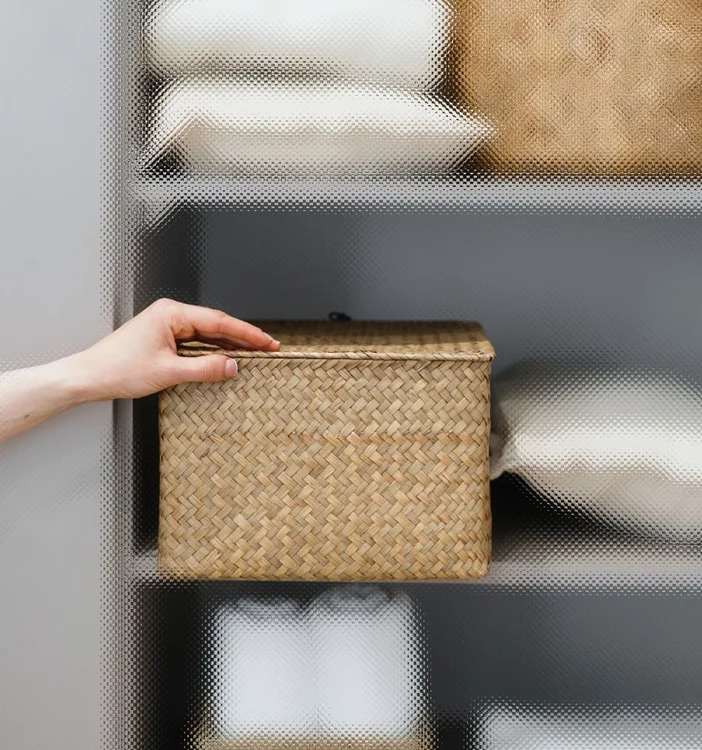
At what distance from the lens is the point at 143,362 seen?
2.83 ft

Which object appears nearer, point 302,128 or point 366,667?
point 302,128

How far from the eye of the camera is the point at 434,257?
1193 millimetres

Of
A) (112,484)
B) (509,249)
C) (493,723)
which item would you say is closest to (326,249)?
(509,249)

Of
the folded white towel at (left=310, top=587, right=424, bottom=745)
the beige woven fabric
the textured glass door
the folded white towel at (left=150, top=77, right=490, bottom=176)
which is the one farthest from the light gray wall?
the beige woven fabric

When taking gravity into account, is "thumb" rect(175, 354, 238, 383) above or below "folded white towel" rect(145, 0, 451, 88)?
below

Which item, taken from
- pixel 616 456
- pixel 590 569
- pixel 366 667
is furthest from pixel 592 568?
pixel 366 667

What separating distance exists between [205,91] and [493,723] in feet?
3.00

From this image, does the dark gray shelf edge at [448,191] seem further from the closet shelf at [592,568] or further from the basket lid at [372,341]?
the closet shelf at [592,568]

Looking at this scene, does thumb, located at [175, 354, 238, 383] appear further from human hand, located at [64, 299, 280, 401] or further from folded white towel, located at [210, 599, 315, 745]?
folded white towel, located at [210, 599, 315, 745]

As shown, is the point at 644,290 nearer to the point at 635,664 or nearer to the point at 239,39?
the point at 635,664

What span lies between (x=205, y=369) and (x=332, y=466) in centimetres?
18

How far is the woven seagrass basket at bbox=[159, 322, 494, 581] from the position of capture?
874 millimetres

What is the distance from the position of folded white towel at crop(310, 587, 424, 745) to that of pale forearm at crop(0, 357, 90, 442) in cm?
43

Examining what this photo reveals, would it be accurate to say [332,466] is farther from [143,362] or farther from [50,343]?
[50,343]
